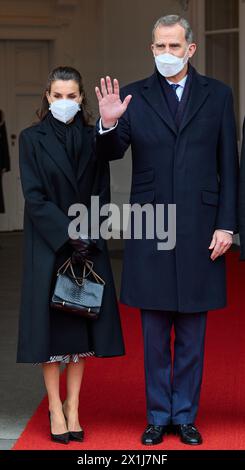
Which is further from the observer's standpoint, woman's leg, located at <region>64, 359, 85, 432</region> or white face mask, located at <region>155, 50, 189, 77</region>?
woman's leg, located at <region>64, 359, 85, 432</region>

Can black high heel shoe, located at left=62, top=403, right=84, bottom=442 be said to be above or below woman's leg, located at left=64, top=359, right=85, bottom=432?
below

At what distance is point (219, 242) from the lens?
424 cm

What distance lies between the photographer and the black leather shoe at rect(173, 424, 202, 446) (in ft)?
13.9

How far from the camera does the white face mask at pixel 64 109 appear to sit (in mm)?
4215

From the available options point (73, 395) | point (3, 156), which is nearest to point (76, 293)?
point (73, 395)

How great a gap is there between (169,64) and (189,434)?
1531mm

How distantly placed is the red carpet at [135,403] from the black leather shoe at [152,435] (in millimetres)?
30

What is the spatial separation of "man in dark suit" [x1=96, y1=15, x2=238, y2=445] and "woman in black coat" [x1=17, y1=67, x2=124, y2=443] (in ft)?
0.43

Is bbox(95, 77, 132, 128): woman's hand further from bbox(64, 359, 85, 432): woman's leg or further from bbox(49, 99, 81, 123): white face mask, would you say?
bbox(64, 359, 85, 432): woman's leg

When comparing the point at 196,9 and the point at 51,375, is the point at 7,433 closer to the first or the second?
the point at 51,375

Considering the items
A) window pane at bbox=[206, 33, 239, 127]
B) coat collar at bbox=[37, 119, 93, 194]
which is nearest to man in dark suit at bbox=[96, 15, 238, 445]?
coat collar at bbox=[37, 119, 93, 194]

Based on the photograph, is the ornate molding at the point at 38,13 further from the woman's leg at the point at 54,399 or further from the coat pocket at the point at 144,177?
the woman's leg at the point at 54,399

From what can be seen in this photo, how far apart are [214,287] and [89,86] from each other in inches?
371

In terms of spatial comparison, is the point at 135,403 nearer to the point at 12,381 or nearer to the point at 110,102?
the point at 12,381
